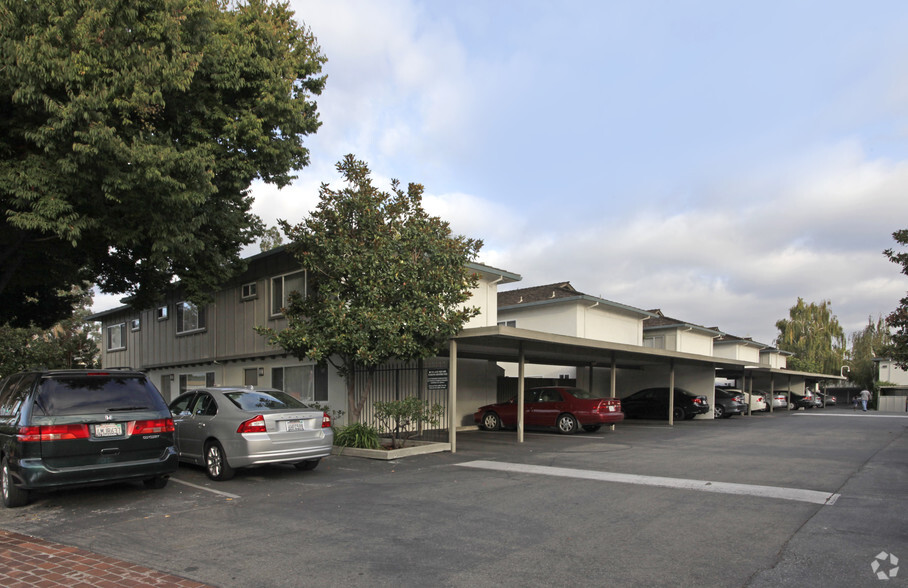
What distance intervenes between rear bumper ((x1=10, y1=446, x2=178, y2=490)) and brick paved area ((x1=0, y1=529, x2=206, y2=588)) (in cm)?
113

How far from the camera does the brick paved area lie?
195 inches

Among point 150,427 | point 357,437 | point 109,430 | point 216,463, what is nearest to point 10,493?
point 109,430

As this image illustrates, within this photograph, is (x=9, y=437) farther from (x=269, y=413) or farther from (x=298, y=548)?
(x=298, y=548)

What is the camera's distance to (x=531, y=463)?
11828 millimetres

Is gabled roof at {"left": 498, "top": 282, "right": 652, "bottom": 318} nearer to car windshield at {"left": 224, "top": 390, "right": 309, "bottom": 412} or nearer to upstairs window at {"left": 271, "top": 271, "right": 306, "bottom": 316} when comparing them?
upstairs window at {"left": 271, "top": 271, "right": 306, "bottom": 316}

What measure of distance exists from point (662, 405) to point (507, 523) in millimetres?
20348

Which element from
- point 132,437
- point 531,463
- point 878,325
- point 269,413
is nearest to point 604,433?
point 531,463

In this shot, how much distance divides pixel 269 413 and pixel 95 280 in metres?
10.9

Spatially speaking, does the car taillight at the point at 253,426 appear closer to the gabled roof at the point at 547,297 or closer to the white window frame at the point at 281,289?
the white window frame at the point at 281,289

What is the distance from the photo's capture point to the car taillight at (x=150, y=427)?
7867 mm

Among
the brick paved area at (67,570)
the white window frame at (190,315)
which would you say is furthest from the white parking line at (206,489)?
the white window frame at (190,315)

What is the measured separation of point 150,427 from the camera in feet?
26.3

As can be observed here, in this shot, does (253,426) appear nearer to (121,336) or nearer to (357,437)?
(357,437)

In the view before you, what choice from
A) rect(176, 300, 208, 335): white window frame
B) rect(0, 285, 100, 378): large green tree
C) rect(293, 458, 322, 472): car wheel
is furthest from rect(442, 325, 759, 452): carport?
rect(0, 285, 100, 378): large green tree
